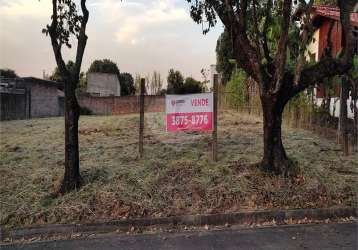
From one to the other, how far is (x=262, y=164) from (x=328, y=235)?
1850mm

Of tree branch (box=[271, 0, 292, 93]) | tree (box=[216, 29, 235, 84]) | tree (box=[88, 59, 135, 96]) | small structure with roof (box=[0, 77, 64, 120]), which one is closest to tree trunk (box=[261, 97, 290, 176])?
tree branch (box=[271, 0, 292, 93])

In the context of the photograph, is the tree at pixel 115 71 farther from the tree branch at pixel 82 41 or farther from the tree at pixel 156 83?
the tree branch at pixel 82 41

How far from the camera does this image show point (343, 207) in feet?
18.2

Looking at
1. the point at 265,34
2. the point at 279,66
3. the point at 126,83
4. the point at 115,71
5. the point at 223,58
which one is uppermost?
the point at 115,71

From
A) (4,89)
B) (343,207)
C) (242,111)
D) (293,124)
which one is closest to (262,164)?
(343,207)

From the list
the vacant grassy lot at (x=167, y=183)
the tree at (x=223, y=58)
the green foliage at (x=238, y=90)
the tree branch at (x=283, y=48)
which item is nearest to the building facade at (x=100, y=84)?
the tree at (x=223, y=58)

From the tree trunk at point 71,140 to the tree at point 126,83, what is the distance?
139ft

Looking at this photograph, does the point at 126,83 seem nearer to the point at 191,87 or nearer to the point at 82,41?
the point at 191,87

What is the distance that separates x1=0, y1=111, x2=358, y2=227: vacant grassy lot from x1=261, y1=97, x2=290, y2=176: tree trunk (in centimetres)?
23

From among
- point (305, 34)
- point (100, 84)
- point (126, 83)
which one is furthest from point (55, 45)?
point (126, 83)

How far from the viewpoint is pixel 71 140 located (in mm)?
6180

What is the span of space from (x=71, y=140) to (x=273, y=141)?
10.6 ft

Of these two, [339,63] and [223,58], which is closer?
[339,63]

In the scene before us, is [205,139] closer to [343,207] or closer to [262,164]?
[262,164]
